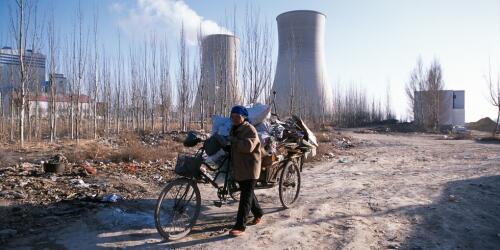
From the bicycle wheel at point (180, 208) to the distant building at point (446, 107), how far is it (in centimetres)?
2723

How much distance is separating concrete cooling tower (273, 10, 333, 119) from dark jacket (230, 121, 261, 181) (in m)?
14.0

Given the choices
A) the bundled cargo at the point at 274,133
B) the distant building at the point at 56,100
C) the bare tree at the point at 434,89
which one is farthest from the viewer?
the bare tree at the point at 434,89

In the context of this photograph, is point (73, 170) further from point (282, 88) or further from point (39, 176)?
point (282, 88)

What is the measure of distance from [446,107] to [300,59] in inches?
606

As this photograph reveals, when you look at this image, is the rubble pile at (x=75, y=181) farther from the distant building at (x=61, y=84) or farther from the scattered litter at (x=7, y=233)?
the distant building at (x=61, y=84)

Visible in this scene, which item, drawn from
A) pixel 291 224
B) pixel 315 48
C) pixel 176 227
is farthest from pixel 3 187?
pixel 315 48

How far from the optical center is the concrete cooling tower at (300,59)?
1827 centimetres

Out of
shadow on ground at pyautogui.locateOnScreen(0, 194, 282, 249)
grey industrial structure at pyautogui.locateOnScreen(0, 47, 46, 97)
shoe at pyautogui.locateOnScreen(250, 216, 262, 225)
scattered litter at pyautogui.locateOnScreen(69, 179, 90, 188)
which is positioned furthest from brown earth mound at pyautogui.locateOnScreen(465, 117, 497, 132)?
shadow on ground at pyautogui.locateOnScreen(0, 194, 282, 249)

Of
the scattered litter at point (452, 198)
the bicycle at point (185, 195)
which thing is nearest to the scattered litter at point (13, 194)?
the bicycle at point (185, 195)

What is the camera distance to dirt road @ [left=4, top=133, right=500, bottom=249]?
10.1 feet

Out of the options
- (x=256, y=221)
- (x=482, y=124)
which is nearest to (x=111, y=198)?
(x=256, y=221)

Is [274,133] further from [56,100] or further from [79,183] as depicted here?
[56,100]

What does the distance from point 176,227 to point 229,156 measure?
2.52 feet

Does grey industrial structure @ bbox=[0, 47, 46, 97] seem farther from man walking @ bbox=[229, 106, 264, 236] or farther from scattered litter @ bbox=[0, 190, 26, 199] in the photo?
man walking @ bbox=[229, 106, 264, 236]
